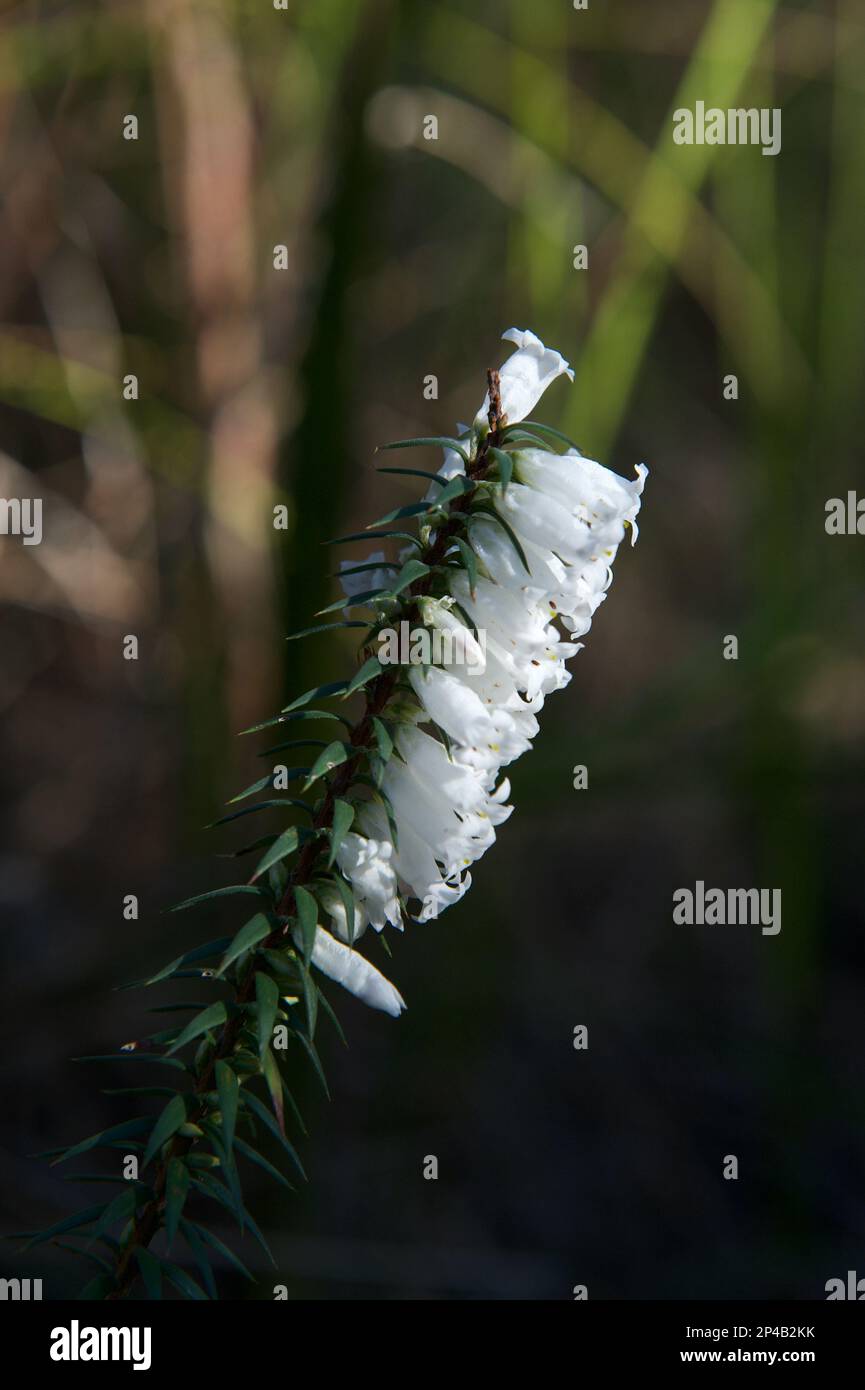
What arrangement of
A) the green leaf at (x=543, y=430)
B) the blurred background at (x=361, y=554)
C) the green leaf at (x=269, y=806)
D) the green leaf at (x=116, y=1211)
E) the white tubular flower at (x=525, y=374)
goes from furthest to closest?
the blurred background at (x=361, y=554)
the white tubular flower at (x=525, y=374)
the green leaf at (x=543, y=430)
the green leaf at (x=116, y=1211)
the green leaf at (x=269, y=806)

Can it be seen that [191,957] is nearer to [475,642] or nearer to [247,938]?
[247,938]

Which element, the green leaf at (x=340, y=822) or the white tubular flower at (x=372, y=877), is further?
the white tubular flower at (x=372, y=877)

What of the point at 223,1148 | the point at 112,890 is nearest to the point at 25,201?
the point at 112,890

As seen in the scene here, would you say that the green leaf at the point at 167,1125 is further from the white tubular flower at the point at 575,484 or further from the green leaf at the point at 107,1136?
the white tubular flower at the point at 575,484

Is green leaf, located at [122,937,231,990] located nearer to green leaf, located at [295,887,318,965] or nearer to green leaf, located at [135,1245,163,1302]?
green leaf, located at [295,887,318,965]

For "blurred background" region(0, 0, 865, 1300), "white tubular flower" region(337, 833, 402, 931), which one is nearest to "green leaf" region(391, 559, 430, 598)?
"white tubular flower" region(337, 833, 402, 931)

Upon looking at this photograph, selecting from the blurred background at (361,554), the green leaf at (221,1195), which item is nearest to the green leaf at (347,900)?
the green leaf at (221,1195)
